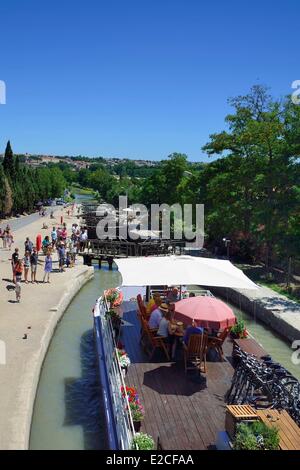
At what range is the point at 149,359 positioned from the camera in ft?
38.9

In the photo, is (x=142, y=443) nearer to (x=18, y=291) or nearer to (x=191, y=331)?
(x=191, y=331)

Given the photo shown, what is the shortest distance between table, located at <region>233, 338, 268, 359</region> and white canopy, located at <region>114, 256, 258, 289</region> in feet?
4.57

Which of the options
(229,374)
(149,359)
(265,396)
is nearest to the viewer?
(265,396)

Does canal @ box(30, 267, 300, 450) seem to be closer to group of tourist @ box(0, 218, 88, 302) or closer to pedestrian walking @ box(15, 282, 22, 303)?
pedestrian walking @ box(15, 282, 22, 303)

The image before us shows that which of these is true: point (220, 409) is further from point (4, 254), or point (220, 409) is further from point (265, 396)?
point (4, 254)

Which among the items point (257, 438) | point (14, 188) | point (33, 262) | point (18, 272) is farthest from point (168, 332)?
point (14, 188)

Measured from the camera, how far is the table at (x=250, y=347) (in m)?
11.4

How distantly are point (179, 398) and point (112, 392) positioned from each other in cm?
138

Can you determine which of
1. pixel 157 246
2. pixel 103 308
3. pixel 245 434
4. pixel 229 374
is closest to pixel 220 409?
pixel 229 374

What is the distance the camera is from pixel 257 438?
6961 millimetres

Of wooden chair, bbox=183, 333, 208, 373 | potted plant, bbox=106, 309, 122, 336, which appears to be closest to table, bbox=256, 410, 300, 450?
wooden chair, bbox=183, 333, 208, 373

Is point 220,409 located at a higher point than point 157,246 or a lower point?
lower

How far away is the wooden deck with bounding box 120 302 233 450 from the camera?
8516 mm

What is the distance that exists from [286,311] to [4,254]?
18086 millimetres
